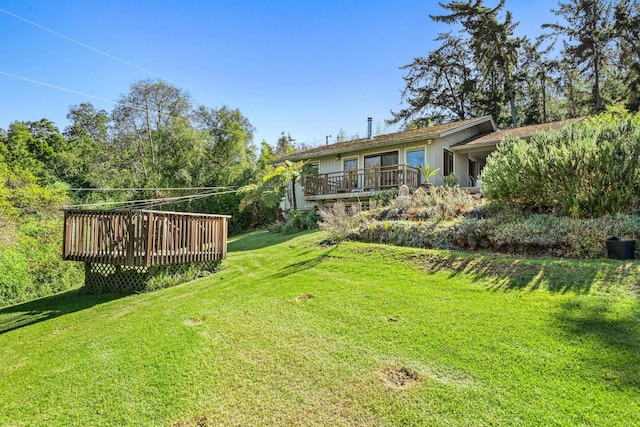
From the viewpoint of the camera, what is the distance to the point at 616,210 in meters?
6.18

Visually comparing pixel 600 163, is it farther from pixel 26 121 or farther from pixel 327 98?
pixel 26 121

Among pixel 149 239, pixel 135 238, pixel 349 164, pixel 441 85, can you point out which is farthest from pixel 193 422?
pixel 441 85

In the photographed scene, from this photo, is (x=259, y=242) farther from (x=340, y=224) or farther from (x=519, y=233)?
(x=519, y=233)

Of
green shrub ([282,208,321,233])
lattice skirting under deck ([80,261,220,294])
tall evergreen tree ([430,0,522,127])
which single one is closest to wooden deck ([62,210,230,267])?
lattice skirting under deck ([80,261,220,294])

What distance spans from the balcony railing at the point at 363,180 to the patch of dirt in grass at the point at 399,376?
1087 cm

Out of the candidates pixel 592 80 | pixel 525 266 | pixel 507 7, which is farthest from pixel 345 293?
pixel 592 80

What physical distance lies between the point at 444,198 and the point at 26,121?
4065cm

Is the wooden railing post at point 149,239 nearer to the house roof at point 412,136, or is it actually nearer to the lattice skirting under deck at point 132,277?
the lattice skirting under deck at point 132,277

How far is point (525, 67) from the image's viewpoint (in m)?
25.6

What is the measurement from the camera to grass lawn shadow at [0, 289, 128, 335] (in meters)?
6.17

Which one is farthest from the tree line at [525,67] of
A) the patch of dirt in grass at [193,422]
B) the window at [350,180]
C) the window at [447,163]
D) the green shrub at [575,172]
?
the patch of dirt in grass at [193,422]

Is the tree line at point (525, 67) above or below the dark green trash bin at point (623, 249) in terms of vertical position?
above

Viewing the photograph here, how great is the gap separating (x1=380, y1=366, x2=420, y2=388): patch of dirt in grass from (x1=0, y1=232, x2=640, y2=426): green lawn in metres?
0.01

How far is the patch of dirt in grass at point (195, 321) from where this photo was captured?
4.60m
